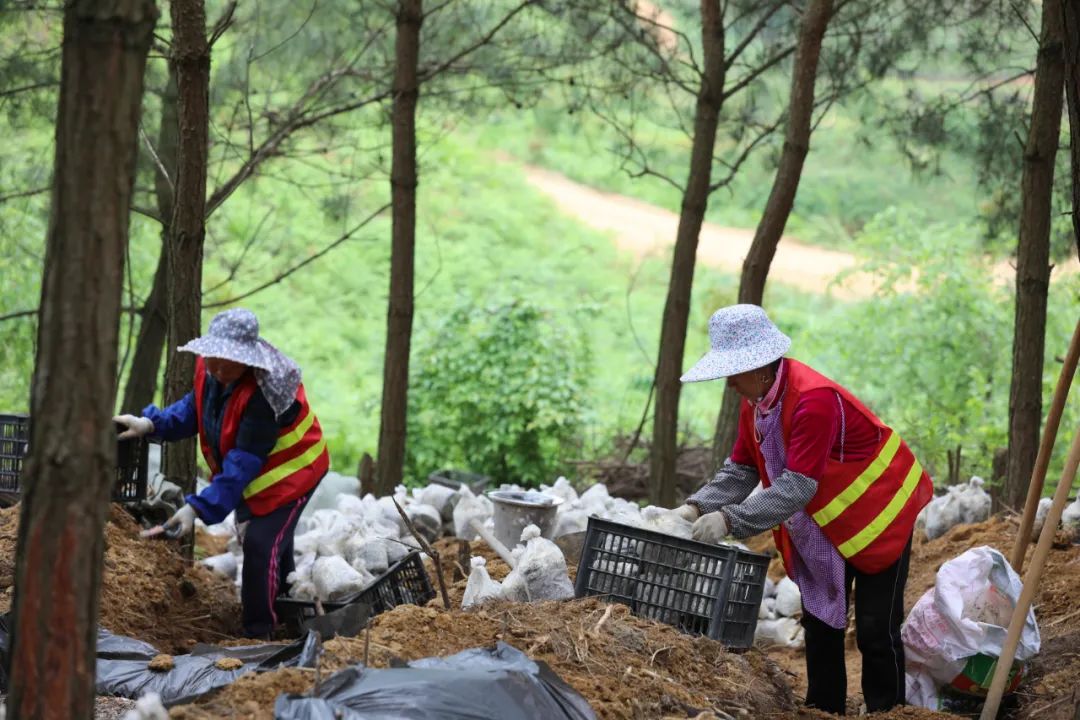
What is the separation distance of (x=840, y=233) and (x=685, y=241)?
57.5 feet

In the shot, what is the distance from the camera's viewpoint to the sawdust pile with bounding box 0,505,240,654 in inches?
177

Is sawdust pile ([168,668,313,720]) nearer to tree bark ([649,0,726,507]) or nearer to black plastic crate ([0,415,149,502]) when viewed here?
black plastic crate ([0,415,149,502])

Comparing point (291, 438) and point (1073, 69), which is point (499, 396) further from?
point (1073, 69)

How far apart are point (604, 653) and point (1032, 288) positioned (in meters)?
4.17

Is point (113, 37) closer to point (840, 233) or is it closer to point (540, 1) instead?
point (540, 1)

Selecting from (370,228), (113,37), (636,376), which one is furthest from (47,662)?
(370,228)

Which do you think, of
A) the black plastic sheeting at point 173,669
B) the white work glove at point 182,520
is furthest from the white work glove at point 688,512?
the white work glove at point 182,520

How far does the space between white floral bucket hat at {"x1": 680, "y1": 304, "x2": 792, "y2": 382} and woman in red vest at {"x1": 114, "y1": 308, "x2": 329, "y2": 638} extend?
5.38 feet

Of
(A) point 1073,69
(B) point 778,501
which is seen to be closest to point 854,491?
(B) point 778,501

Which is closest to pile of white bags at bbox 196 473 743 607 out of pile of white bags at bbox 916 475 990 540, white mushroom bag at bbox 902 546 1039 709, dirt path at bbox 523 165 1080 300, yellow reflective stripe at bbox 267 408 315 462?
yellow reflective stripe at bbox 267 408 315 462

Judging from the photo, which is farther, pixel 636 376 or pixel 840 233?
pixel 840 233

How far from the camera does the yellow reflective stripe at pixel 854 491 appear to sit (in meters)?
3.98

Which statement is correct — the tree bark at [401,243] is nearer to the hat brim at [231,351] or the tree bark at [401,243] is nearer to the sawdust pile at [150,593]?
the sawdust pile at [150,593]

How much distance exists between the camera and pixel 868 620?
412cm
